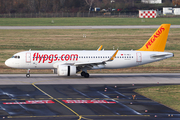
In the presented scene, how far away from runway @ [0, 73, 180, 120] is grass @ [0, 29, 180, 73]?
425 inches

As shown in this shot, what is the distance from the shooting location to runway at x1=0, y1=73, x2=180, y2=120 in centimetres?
2688

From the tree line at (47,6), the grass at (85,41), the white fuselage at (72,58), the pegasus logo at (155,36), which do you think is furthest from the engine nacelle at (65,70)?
the tree line at (47,6)

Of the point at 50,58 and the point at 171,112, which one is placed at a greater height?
the point at 50,58

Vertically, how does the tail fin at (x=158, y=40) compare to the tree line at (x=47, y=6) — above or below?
below

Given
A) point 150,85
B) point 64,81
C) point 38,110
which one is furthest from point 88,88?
point 38,110

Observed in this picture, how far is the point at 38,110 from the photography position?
27.9 m

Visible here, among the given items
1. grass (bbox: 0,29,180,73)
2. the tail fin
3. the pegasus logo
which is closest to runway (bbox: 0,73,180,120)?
the tail fin

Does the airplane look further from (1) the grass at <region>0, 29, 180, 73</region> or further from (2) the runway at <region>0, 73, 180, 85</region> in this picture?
(1) the grass at <region>0, 29, 180, 73</region>

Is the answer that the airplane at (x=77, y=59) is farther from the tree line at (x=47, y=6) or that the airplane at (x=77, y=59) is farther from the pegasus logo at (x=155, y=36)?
the tree line at (x=47, y=6)

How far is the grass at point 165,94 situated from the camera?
30.9 meters

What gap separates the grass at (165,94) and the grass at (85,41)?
49.0 feet

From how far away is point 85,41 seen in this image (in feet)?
255

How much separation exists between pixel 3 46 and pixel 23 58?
98.4 feet

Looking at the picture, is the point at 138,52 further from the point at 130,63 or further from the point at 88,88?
the point at 88,88
